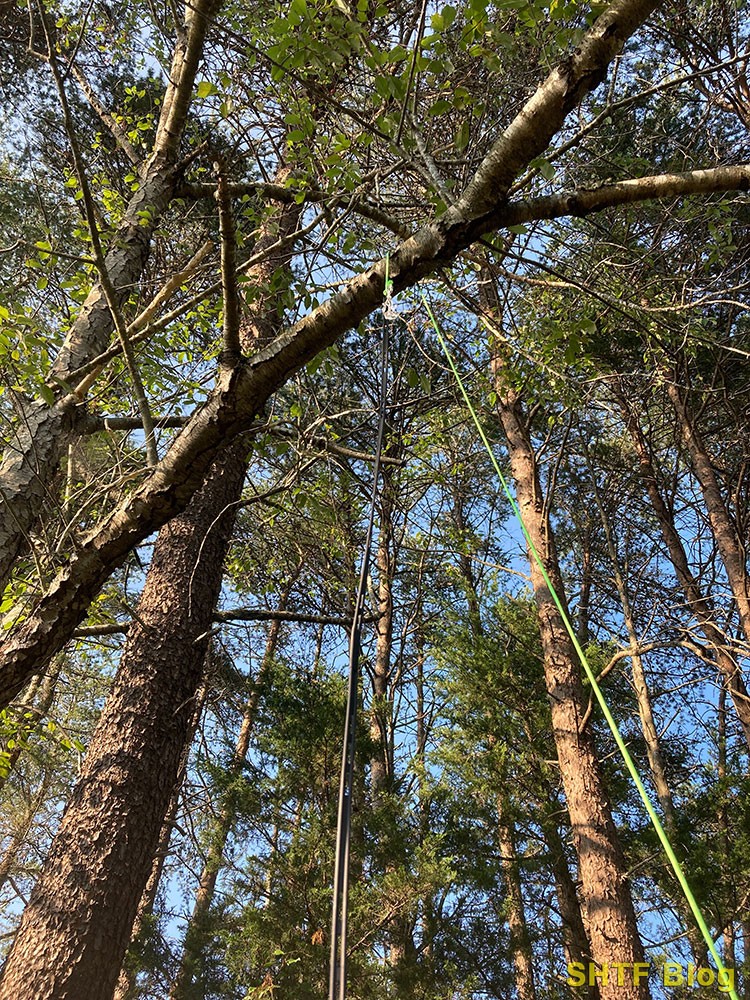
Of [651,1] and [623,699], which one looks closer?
[651,1]

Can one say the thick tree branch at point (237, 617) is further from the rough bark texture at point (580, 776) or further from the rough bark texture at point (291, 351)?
the rough bark texture at point (580, 776)

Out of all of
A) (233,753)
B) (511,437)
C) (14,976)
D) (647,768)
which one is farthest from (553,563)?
(14,976)

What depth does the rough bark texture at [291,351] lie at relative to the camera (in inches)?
56.5

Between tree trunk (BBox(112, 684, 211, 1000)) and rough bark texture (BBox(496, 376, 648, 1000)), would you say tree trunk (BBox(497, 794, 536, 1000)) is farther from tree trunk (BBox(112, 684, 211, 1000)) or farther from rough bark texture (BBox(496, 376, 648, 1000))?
tree trunk (BBox(112, 684, 211, 1000))

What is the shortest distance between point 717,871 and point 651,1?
221 inches

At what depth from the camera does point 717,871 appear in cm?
484

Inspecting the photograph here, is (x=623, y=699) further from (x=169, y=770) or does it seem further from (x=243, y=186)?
(x=243, y=186)

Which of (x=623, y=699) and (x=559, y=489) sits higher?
(x=559, y=489)

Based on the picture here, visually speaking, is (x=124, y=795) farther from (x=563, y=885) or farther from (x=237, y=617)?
(x=563, y=885)

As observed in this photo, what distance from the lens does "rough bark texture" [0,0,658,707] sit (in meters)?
1.43

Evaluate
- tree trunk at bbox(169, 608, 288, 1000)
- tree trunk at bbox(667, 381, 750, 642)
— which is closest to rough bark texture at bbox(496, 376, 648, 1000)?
tree trunk at bbox(667, 381, 750, 642)

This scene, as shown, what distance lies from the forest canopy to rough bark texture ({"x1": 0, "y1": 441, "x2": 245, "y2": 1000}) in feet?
0.04

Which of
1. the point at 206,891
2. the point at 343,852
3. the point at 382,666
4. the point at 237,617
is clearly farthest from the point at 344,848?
the point at 206,891

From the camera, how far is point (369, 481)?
5.43 meters
